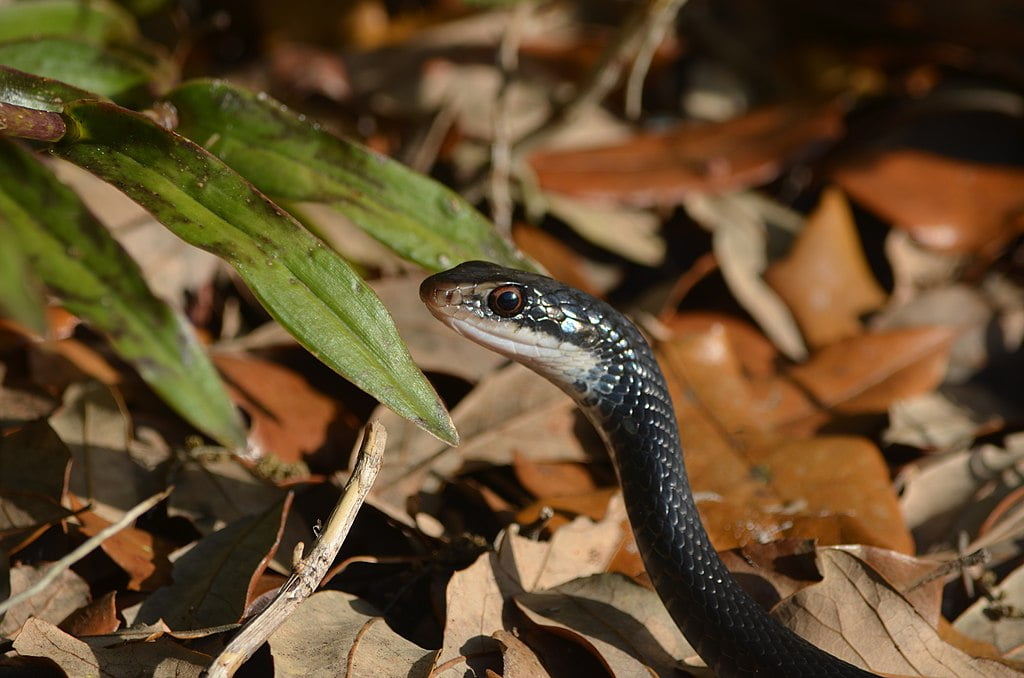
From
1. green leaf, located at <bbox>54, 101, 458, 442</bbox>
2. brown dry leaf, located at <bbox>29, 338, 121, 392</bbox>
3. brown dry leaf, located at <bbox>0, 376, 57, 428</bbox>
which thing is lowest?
brown dry leaf, located at <bbox>0, 376, 57, 428</bbox>

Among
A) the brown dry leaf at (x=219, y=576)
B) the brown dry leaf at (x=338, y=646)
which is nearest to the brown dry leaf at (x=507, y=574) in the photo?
the brown dry leaf at (x=338, y=646)

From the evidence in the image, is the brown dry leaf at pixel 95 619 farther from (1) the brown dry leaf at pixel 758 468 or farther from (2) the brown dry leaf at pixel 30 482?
(1) the brown dry leaf at pixel 758 468

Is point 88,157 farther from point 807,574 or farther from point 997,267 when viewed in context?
point 997,267

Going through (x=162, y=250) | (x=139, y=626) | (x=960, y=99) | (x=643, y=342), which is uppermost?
(x=960, y=99)

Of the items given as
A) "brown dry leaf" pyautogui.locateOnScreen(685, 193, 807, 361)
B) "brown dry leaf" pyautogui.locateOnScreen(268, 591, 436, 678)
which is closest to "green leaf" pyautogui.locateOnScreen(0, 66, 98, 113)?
"brown dry leaf" pyautogui.locateOnScreen(268, 591, 436, 678)

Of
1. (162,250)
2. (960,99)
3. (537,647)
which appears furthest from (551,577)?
(960,99)

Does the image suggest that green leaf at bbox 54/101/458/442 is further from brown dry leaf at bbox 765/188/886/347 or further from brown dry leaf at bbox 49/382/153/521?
brown dry leaf at bbox 765/188/886/347
